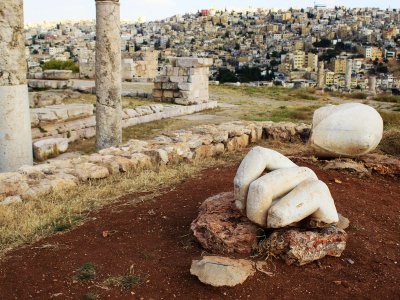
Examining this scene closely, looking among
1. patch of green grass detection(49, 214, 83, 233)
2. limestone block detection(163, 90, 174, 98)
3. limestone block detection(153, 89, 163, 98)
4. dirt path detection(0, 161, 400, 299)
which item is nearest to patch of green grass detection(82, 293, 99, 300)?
dirt path detection(0, 161, 400, 299)

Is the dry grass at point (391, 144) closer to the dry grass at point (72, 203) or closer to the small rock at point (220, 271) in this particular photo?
the dry grass at point (72, 203)

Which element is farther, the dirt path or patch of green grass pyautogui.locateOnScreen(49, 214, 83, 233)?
patch of green grass pyautogui.locateOnScreen(49, 214, 83, 233)

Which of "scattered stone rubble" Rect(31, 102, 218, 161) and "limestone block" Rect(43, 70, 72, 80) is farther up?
"limestone block" Rect(43, 70, 72, 80)

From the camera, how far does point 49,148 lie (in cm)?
1015

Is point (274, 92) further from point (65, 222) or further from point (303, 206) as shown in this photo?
point (303, 206)

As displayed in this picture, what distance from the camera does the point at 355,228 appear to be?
4973 millimetres

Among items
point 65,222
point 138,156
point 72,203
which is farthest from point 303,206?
point 138,156

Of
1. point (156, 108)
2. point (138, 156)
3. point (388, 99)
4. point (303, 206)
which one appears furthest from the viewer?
point (388, 99)

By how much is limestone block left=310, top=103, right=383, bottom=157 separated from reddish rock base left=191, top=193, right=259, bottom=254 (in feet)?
10.3

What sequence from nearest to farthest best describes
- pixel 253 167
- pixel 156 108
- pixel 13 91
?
pixel 253 167
pixel 13 91
pixel 156 108

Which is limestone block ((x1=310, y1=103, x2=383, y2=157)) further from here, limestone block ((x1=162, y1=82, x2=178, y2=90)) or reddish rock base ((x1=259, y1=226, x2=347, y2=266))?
limestone block ((x1=162, y1=82, x2=178, y2=90))

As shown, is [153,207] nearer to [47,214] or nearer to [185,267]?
[47,214]

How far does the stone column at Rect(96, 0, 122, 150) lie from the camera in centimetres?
940

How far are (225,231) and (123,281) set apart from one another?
107cm
